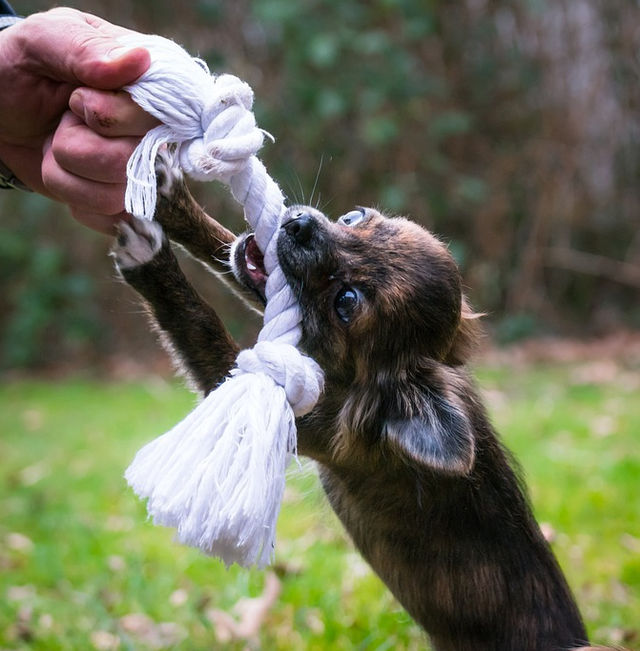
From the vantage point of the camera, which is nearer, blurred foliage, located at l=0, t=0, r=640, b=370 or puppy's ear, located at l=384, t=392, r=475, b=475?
puppy's ear, located at l=384, t=392, r=475, b=475

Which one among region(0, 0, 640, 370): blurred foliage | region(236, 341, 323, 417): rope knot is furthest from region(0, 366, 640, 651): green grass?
region(0, 0, 640, 370): blurred foliage

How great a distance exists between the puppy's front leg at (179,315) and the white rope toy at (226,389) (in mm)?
438

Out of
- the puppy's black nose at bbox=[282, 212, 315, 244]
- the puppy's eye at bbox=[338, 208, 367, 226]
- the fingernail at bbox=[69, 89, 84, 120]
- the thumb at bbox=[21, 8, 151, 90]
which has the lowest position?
the puppy's eye at bbox=[338, 208, 367, 226]

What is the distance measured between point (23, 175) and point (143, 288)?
65 cm

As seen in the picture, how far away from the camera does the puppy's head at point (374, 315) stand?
3.16m

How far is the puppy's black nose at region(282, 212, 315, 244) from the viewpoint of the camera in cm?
309

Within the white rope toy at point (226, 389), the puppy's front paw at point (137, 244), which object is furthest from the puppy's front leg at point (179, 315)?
the white rope toy at point (226, 389)

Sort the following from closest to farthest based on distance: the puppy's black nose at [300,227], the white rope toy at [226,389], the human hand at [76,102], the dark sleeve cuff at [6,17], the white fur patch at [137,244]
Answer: the white rope toy at [226,389] → the human hand at [76,102] → the puppy's black nose at [300,227] → the white fur patch at [137,244] → the dark sleeve cuff at [6,17]

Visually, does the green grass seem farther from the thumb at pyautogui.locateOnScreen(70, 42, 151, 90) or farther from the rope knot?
the thumb at pyautogui.locateOnScreen(70, 42, 151, 90)

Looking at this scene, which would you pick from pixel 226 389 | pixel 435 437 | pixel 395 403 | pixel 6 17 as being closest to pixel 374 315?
pixel 395 403

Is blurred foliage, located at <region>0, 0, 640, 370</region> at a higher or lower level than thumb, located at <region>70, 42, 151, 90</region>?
lower

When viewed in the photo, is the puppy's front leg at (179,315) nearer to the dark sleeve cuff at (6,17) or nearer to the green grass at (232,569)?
the green grass at (232,569)

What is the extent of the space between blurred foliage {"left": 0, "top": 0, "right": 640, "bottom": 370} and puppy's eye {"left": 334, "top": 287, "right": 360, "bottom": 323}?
7.04 metres

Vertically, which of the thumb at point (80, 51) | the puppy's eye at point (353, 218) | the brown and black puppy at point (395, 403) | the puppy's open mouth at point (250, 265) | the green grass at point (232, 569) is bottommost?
the green grass at point (232, 569)
